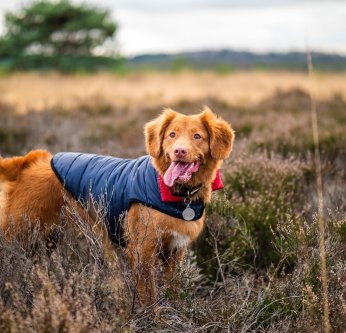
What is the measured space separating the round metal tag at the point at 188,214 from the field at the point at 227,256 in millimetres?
324

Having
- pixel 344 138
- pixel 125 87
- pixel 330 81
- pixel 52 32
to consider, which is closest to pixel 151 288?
pixel 344 138

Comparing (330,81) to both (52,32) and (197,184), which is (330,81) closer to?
(52,32)

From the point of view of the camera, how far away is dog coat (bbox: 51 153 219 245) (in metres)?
3.68

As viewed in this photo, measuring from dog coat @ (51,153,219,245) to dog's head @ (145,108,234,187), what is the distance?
5.2 inches

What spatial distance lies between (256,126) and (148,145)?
22.1ft

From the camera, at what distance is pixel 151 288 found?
341 centimetres

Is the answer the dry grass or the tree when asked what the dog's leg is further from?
the tree

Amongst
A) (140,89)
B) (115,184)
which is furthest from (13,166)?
(140,89)

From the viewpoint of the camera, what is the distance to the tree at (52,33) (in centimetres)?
2720

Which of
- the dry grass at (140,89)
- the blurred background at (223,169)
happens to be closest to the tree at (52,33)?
the blurred background at (223,169)

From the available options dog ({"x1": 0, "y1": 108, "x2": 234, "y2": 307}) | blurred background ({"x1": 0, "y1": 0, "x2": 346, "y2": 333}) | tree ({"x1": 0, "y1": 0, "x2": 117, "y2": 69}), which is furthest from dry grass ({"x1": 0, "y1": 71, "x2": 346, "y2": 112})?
dog ({"x1": 0, "y1": 108, "x2": 234, "y2": 307})

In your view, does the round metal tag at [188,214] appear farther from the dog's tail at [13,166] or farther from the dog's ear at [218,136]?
the dog's tail at [13,166]

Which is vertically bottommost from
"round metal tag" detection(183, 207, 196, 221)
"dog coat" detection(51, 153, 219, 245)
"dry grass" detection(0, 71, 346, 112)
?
"dry grass" detection(0, 71, 346, 112)

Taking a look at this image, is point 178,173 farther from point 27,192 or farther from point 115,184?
point 27,192
